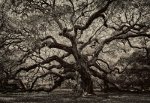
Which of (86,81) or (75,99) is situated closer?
(75,99)

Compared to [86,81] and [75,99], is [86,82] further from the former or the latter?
[75,99]

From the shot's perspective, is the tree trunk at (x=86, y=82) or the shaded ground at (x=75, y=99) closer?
the shaded ground at (x=75, y=99)

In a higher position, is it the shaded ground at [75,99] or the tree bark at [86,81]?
the tree bark at [86,81]

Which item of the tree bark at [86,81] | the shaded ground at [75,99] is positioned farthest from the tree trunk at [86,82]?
the shaded ground at [75,99]

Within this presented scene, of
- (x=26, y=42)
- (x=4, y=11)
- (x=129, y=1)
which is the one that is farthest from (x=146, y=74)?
(x=4, y=11)

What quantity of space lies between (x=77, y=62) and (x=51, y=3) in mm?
5425

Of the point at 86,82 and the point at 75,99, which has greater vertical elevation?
the point at 86,82

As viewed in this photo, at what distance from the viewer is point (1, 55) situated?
30797mm

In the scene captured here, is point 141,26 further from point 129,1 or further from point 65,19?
point 65,19

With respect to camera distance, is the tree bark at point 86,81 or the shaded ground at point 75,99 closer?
the shaded ground at point 75,99

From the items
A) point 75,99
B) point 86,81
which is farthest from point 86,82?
point 75,99

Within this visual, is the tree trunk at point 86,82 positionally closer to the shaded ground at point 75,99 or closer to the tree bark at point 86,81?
the tree bark at point 86,81

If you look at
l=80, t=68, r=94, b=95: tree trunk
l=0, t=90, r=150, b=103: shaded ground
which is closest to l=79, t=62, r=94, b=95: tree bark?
l=80, t=68, r=94, b=95: tree trunk

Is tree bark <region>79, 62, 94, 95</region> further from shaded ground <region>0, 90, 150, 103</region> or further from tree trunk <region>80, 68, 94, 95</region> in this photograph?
shaded ground <region>0, 90, 150, 103</region>
